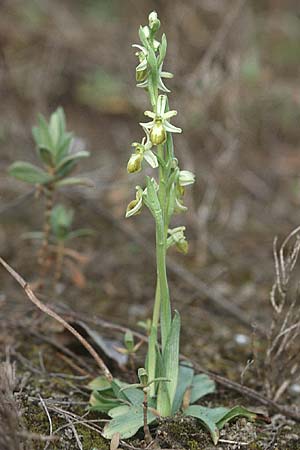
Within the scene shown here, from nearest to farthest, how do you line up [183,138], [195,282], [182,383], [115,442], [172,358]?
[115,442], [172,358], [182,383], [195,282], [183,138]

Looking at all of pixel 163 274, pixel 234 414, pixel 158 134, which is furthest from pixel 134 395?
pixel 158 134

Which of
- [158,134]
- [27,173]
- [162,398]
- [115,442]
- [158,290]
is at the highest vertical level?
[158,134]

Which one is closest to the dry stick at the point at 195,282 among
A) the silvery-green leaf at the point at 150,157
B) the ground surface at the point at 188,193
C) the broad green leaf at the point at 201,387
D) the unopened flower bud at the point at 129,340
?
the ground surface at the point at 188,193

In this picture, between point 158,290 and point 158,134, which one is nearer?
point 158,134

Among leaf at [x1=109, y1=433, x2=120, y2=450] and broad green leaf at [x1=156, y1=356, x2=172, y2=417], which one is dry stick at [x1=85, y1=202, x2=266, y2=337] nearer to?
broad green leaf at [x1=156, y1=356, x2=172, y2=417]

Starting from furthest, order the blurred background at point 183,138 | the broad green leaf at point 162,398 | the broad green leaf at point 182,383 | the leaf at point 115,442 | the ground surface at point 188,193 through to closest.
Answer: the blurred background at point 183,138 → the ground surface at point 188,193 → the broad green leaf at point 182,383 → the broad green leaf at point 162,398 → the leaf at point 115,442

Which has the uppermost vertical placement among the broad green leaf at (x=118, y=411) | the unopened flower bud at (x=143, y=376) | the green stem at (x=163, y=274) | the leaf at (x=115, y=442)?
the green stem at (x=163, y=274)

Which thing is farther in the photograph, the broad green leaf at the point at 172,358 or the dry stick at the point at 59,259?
the dry stick at the point at 59,259

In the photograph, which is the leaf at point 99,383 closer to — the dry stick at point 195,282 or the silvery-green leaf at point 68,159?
the dry stick at point 195,282

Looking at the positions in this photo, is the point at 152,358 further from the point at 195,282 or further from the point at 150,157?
the point at 195,282
